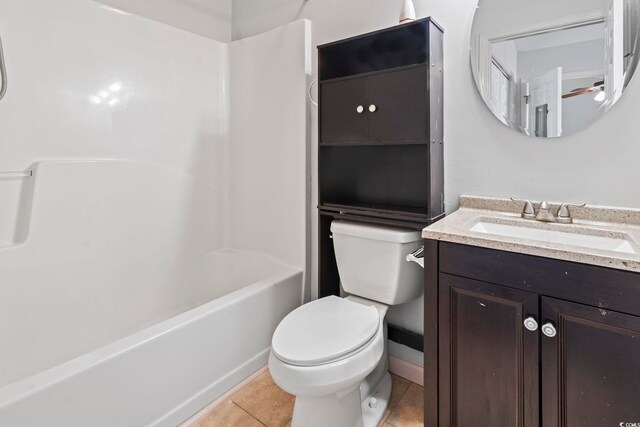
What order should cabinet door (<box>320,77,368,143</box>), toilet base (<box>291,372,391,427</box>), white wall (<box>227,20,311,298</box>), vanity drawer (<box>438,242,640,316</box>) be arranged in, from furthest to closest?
white wall (<box>227,20,311,298</box>) → cabinet door (<box>320,77,368,143</box>) → toilet base (<box>291,372,391,427</box>) → vanity drawer (<box>438,242,640,316</box>)

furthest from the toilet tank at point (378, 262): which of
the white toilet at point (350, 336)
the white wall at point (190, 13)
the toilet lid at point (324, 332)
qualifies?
the white wall at point (190, 13)

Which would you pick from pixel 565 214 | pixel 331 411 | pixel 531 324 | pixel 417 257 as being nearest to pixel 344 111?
pixel 417 257

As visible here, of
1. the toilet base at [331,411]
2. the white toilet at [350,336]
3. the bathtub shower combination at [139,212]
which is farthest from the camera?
the bathtub shower combination at [139,212]

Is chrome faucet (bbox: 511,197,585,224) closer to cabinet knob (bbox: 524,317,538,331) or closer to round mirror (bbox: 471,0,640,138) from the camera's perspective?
round mirror (bbox: 471,0,640,138)

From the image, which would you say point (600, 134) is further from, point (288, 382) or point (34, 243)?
point (34, 243)

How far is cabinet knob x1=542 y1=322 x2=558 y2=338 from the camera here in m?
0.98

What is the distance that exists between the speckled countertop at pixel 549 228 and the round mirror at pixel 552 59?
31 cm

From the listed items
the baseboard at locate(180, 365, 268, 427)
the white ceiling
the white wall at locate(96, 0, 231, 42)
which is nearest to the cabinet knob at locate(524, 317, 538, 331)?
the white ceiling

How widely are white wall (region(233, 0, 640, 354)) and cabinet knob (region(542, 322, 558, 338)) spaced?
56 centimetres

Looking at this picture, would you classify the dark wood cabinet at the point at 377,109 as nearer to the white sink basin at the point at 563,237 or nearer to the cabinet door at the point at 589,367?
the white sink basin at the point at 563,237

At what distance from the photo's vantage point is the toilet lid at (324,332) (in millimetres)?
1184

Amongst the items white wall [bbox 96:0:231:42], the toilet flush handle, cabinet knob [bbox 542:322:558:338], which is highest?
white wall [bbox 96:0:231:42]

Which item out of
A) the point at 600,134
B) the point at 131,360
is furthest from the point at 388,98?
the point at 131,360

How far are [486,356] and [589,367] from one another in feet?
0.86
